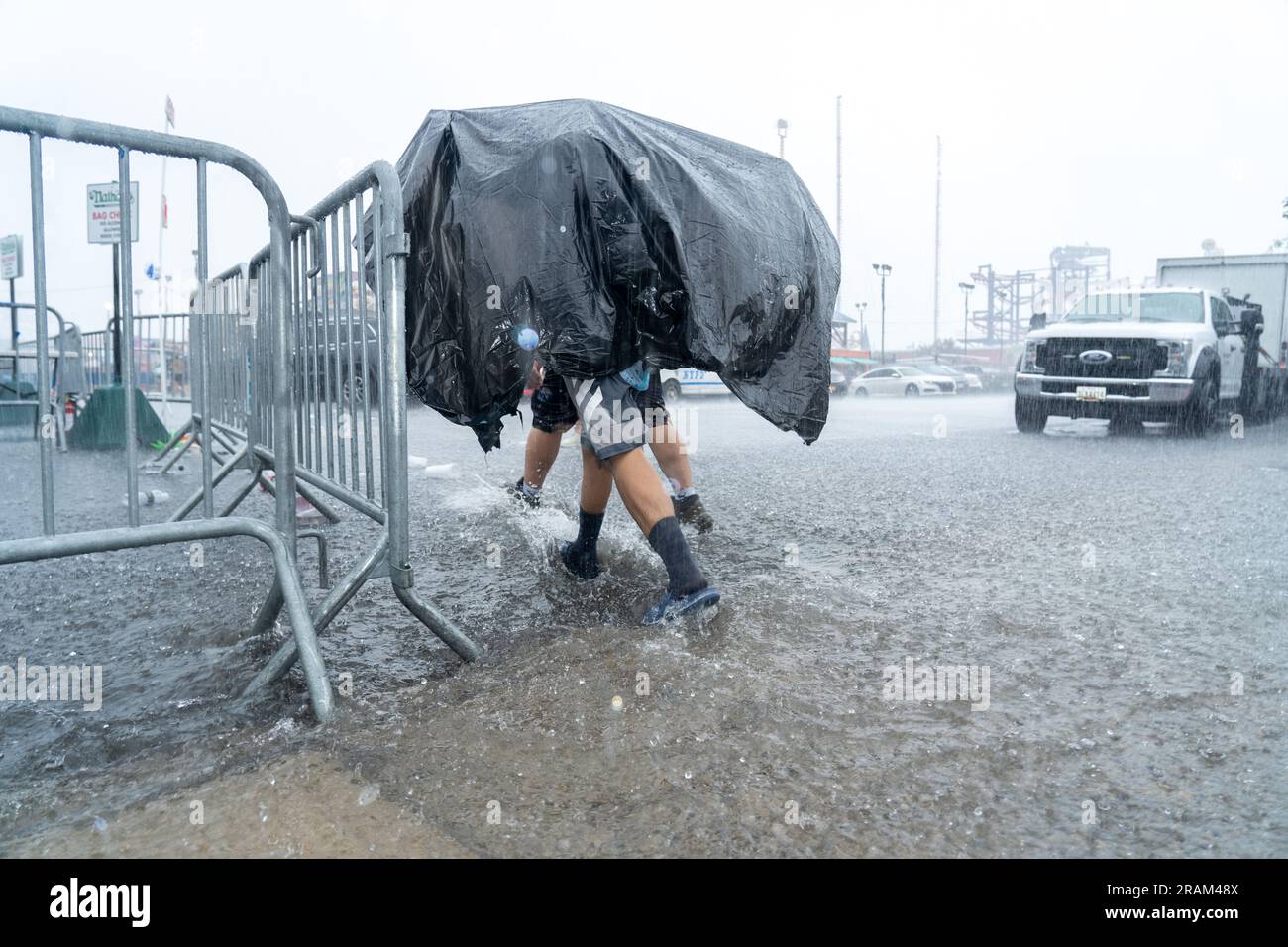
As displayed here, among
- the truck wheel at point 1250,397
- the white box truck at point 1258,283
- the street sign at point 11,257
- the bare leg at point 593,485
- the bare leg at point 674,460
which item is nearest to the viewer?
the bare leg at point 593,485

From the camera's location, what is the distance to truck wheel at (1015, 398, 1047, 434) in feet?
40.7

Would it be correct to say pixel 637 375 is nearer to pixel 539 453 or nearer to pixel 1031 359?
pixel 539 453

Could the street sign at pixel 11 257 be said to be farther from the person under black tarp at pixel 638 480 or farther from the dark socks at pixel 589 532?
the person under black tarp at pixel 638 480

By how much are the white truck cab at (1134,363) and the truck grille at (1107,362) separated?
0.04 feet

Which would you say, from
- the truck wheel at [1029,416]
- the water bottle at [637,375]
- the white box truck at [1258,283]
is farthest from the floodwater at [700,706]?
the white box truck at [1258,283]

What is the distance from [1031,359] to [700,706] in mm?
11206

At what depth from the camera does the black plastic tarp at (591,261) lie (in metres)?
3.23

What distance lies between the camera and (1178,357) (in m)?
11.5

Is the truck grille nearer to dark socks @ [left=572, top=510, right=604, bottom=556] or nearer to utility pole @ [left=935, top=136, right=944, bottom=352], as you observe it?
dark socks @ [left=572, top=510, right=604, bottom=556]

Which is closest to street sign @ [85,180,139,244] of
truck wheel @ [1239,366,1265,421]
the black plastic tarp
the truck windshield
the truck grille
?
the black plastic tarp

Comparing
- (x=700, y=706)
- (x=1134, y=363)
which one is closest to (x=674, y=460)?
(x=700, y=706)
